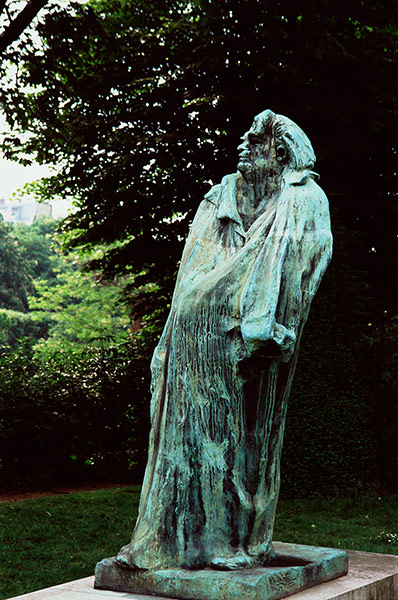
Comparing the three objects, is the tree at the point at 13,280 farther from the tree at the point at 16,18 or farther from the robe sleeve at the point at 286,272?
the robe sleeve at the point at 286,272

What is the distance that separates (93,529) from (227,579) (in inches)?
263

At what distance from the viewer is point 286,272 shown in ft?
11.7

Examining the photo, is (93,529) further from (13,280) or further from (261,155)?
(13,280)

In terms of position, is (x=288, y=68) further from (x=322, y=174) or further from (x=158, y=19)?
(x=158, y=19)

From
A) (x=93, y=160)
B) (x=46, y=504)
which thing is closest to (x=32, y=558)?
(x=46, y=504)

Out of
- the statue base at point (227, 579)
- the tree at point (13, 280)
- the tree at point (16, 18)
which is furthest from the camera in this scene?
the tree at point (13, 280)

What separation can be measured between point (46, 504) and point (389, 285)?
25.2 ft

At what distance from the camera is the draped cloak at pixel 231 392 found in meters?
3.46

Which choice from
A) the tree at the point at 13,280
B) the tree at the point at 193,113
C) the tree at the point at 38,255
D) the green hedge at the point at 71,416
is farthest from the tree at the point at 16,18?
the tree at the point at 38,255

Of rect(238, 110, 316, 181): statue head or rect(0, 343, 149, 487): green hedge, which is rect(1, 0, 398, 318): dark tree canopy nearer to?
rect(0, 343, 149, 487): green hedge

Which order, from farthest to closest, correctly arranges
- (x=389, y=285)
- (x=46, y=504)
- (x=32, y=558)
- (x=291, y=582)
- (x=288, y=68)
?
(x=389, y=285), (x=288, y=68), (x=46, y=504), (x=32, y=558), (x=291, y=582)

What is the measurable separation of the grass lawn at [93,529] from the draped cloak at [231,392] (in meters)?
3.79

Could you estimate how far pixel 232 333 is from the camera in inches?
140

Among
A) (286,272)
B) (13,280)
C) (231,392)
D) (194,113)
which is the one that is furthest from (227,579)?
(13,280)
